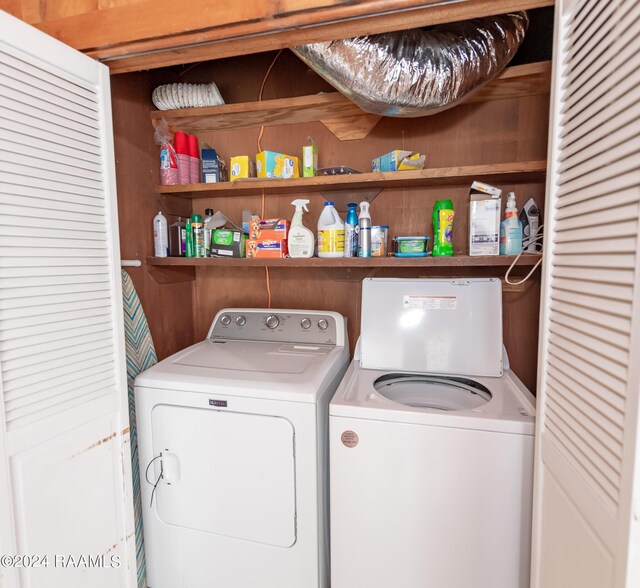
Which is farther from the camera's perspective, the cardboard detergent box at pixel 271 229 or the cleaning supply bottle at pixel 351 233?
the cardboard detergent box at pixel 271 229

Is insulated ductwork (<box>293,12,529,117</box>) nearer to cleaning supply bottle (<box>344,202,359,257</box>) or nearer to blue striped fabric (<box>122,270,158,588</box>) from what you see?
cleaning supply bottle (<box>344,202,359,257</box>)

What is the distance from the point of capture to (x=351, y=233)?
72.0 inches

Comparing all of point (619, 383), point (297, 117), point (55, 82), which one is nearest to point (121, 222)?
point (55, 82)

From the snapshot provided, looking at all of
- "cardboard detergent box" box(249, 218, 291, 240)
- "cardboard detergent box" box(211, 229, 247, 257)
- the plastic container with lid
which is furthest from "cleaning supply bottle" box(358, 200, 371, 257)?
"cardboard detergent box" box(211, 229, 247, 257)

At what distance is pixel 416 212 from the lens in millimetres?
1979

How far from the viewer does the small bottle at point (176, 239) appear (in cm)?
208

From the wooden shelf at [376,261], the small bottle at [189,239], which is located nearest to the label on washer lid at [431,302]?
the wooden shelf at [376,261]

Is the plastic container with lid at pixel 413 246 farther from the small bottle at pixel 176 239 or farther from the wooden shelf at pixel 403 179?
the small bottle at pixel 176 239

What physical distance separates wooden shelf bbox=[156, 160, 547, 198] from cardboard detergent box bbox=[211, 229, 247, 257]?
23 cm

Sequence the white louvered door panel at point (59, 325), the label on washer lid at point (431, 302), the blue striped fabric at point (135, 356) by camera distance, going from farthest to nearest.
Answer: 1. the label on washer lid at point (431, 302)
2. the blue striped fabric at point (135, 356)
3. the white louvered door panel at point (59, 325)

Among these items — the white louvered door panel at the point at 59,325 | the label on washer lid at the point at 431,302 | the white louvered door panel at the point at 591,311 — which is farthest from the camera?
the label on washer lid at the point at 431,302

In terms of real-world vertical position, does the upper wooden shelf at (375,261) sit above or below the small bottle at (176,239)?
below

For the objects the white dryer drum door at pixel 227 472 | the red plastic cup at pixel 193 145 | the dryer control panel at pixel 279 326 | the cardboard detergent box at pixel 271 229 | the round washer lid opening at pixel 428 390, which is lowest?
the white dryer drum door at pixel 227 472

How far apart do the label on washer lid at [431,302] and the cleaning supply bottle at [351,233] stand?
356 mm
